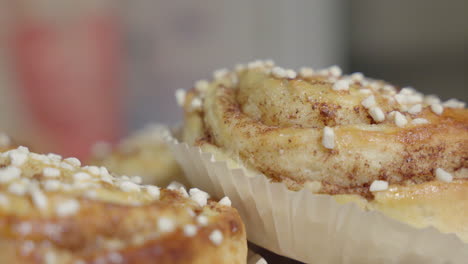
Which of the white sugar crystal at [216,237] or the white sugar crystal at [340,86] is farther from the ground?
the white sugar crystal at [340,86]

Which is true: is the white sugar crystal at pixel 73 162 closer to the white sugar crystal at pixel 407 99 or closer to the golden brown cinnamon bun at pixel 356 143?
the golden brown cinnamon bun at pixel 356 143

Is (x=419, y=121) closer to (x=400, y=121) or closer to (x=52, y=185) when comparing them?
(x=400, y=121)

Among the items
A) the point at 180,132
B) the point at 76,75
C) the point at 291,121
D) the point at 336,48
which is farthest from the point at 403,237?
the point at 336,48

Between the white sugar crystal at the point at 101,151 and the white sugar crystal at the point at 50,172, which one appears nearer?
the white sugar crystal at the point at 50,172

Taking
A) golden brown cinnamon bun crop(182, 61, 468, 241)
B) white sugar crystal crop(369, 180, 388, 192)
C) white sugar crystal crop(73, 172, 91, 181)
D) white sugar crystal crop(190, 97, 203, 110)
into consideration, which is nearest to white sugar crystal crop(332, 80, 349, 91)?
golden brown cinnamon bun crop(182, 61, 468, 241)

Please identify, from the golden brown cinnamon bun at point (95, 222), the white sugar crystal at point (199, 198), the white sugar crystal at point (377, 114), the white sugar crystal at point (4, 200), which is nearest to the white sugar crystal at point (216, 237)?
the golden brown cinnamon bun at point (95, 222)

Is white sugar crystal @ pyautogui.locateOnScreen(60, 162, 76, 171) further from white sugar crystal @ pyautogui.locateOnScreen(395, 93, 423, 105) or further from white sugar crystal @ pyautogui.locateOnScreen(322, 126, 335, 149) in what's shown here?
white sugar crystal @ pyautogui.locateOnScreen(395, 93, 423, 105)
